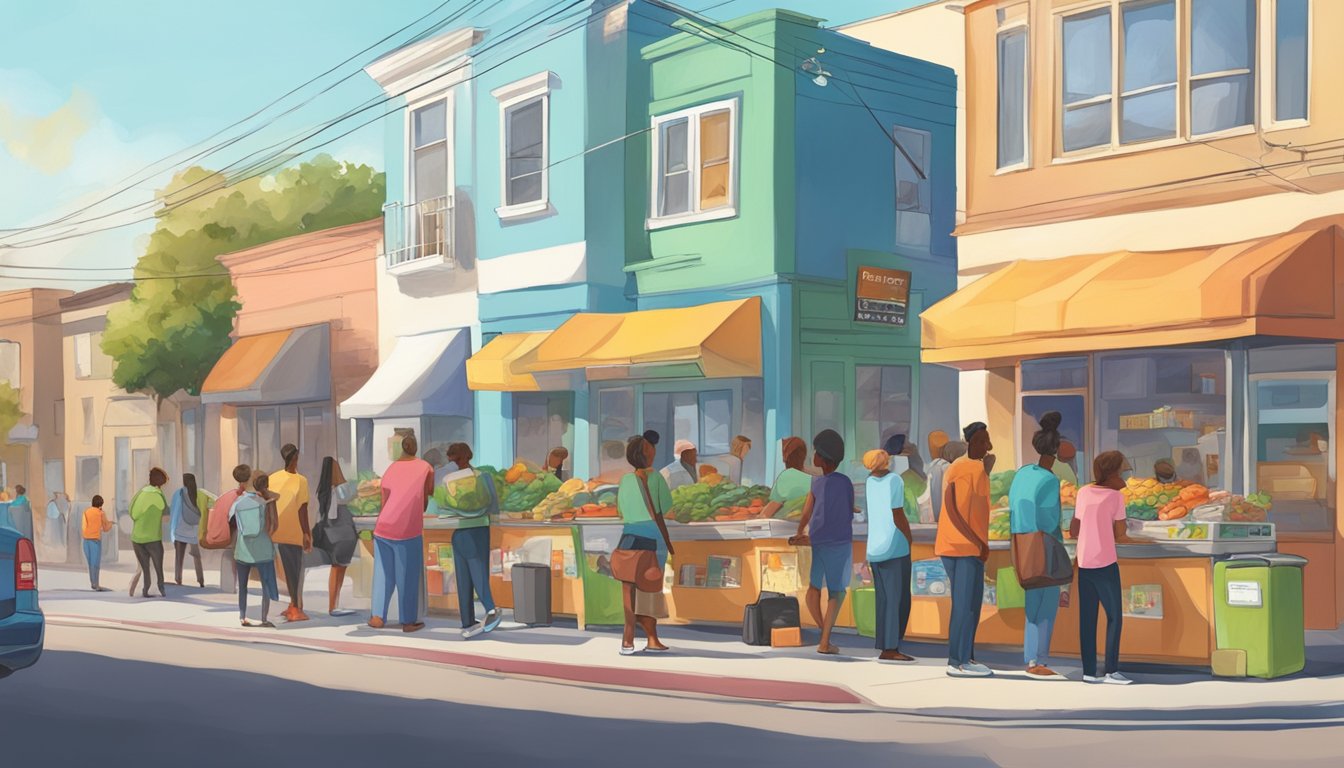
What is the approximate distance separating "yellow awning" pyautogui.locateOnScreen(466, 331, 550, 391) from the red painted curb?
9.16 m

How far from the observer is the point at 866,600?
48.4ft

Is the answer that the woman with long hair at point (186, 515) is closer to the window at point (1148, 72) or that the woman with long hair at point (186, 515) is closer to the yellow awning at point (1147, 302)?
the yellow awning at point (1147, 302)

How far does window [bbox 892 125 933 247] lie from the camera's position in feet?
79.5

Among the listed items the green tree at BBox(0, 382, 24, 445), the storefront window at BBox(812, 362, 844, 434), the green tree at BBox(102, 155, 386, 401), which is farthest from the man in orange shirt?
the green tree at BBox(0, 382, 24, 445)

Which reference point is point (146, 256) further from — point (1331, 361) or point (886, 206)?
point (1331, 361)

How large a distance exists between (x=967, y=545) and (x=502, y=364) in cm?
1305

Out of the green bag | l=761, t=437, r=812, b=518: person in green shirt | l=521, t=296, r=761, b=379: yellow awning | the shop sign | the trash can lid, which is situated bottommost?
the green bag

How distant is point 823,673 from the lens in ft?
41.6

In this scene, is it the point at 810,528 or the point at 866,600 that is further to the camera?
the point at 866,600

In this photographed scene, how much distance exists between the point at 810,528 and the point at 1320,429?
6.04 m

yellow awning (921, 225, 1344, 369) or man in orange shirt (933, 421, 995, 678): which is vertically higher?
yellow awning (921, 225, 1344, 369)

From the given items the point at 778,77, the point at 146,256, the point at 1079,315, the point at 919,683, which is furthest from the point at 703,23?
the point at 146,256

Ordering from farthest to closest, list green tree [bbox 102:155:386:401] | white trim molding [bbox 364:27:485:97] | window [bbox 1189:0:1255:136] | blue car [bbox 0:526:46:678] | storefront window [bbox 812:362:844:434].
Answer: green tree [bbox 102:155:386:401], white trim molding [bbox 364:27:485:97], storefront window [bbox 812:362:844:434], window [bbox 1189:0:1255:136], blue car [bbox 0:526:46:678]

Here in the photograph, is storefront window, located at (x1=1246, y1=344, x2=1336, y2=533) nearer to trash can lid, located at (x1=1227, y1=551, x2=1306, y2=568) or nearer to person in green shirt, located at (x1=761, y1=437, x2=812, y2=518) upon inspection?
trash can lid, located at (x1=1227, y1=551, x2=1306, y2=568)
